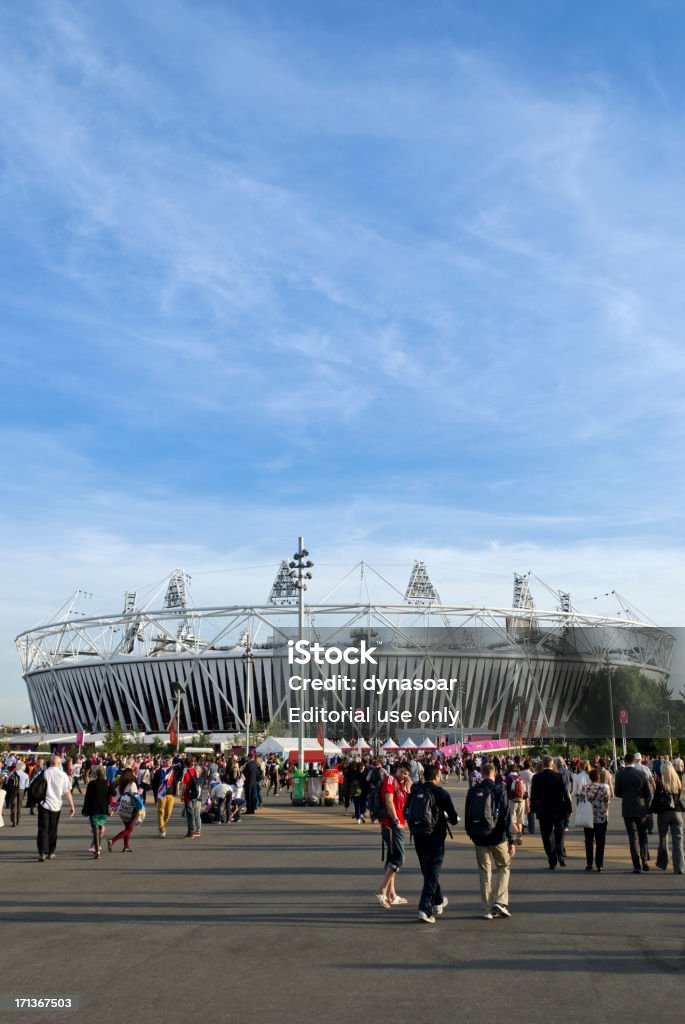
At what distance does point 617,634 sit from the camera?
374 ft

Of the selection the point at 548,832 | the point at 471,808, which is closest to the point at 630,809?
the point at 548,832

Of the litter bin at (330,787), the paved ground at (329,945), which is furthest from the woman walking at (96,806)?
the litter bin at (330,787)

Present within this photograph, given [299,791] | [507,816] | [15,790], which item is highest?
[507,816]

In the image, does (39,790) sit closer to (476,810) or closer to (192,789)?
(192,789)

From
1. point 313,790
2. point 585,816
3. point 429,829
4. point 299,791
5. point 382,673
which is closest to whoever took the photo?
point 429,829

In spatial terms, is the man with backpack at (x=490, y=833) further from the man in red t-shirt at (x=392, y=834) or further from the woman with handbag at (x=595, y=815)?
the woman with handbag at (x=595, y=815)

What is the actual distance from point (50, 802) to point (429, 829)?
847cm

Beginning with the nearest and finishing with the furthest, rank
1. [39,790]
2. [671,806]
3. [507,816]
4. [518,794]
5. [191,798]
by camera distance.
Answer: [507,816], [671,806], [39,790], [518,794], [191,798]

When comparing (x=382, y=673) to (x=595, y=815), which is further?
(x=382, y=673)

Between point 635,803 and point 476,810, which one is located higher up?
point 476,810

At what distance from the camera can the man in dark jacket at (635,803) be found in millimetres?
13930

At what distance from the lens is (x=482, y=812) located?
10016mm

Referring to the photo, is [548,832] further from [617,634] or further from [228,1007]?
[617,634]

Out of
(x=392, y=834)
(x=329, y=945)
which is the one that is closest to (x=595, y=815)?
(x=392, y=834)
